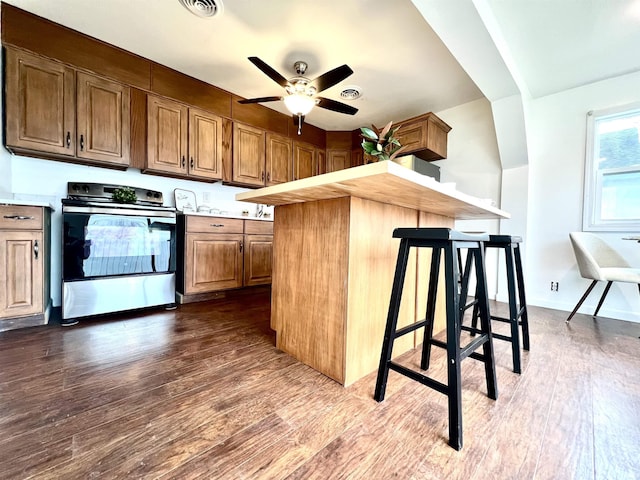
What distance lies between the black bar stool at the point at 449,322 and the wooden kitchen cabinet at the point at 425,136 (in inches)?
94.2

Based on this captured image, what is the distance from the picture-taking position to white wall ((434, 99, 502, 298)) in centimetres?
322

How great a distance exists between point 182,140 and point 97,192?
956 mm

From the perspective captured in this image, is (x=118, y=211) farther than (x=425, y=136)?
No

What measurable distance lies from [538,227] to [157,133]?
4223 mm

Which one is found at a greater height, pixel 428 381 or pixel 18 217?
pixel 18 217

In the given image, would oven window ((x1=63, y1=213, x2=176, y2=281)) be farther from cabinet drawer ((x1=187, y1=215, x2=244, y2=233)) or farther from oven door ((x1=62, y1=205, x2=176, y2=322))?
cabinet drawer ((x1=187, y1=215, x2=244, y2=233))

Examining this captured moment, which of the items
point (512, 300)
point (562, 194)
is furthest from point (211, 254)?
point (562, 194)

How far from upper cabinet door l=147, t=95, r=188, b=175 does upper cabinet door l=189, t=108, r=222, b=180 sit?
0.24 feet

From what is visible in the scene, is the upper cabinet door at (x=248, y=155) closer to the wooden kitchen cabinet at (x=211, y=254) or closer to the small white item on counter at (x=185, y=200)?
the small white item on counter at (x=185, y=200)

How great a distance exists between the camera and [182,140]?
2895 mm

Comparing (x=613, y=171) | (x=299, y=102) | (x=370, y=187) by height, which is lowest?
(x=370, y=187)

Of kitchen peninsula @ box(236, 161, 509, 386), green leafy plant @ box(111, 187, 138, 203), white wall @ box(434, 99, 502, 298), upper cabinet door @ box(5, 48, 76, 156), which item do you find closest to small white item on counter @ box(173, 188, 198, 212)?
green leafy plant @ box(111, 187, 138, 203)

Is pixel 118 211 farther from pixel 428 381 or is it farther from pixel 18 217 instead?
pixel 428 381

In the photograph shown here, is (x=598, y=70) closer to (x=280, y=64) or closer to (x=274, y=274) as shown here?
(x=280, y=64)
